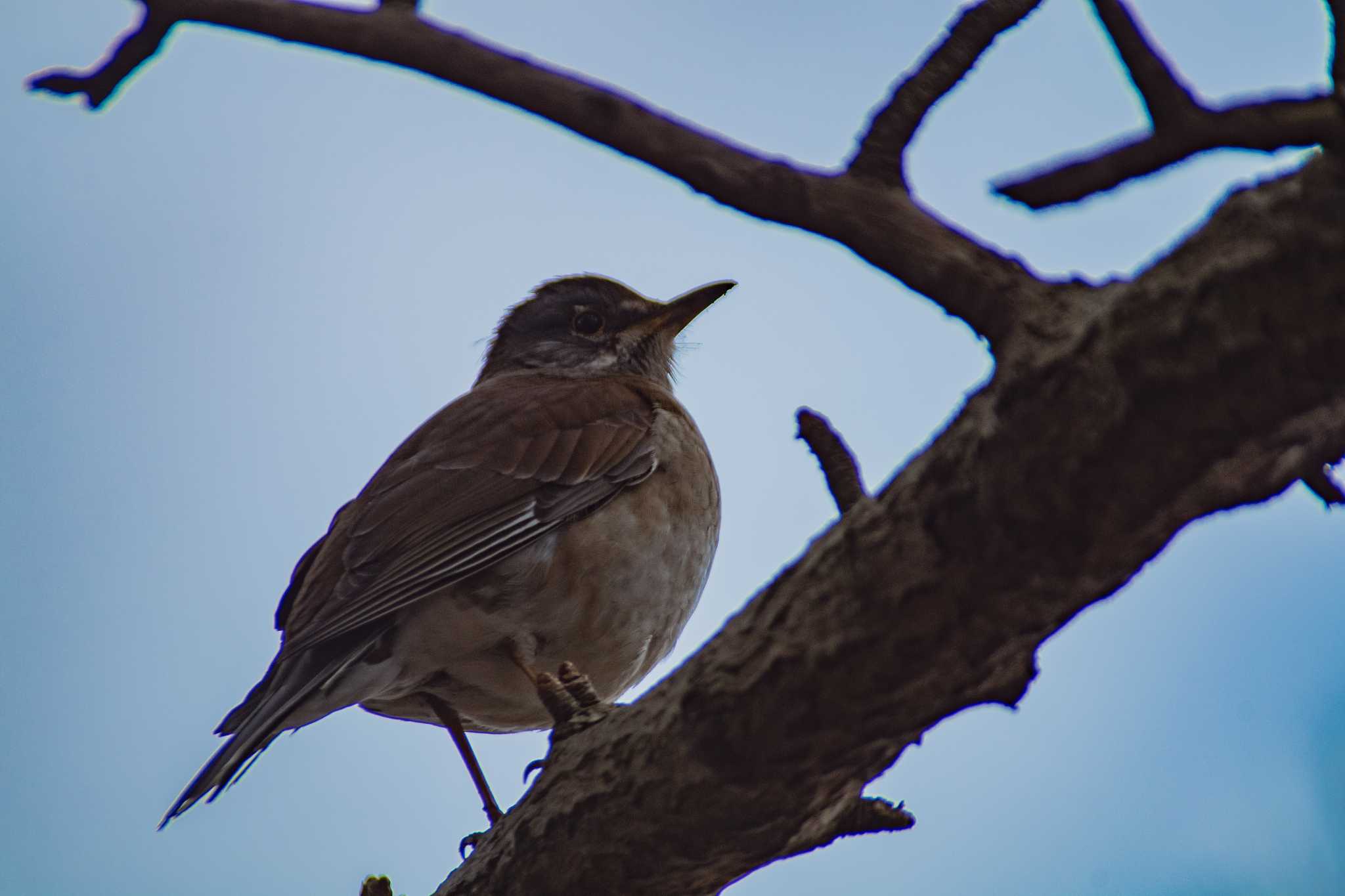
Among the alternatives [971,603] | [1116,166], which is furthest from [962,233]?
[971,603]

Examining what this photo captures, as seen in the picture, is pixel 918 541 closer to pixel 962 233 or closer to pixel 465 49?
pixel 962 233

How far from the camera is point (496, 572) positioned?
5449mm

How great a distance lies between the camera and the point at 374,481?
20.4 ft

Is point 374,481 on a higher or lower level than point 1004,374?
higher

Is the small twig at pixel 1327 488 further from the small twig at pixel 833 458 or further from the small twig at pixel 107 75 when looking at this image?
the small twig at pixel 107 75

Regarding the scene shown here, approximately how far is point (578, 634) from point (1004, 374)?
10.4 ft

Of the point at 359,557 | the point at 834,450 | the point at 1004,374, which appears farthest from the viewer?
the point at 359,557

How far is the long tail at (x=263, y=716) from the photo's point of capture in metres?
4.52

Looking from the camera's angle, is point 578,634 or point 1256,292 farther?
point 578,634

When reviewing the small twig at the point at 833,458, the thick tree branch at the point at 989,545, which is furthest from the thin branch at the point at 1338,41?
the small twig at the point at 833,458

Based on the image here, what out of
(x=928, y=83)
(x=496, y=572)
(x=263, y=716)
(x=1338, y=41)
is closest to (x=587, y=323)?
(x=496, y=572)

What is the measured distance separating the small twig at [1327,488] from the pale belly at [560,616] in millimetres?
3041

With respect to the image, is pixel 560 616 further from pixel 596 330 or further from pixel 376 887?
Answer: pixel 596 330

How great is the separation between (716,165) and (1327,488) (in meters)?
1.62
